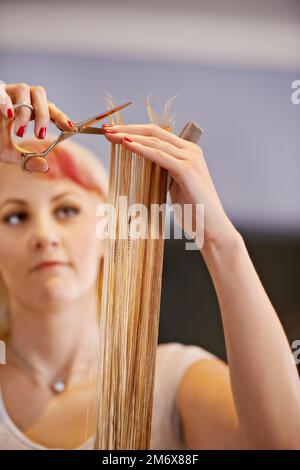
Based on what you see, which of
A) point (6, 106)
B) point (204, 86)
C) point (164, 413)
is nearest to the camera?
point (6, 106)

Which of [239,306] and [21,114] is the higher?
[21,114]

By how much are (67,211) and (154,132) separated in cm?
44

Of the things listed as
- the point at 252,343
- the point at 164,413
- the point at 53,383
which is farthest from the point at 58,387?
the point at 252,343

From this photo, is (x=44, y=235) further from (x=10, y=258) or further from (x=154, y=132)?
(x=154, y=132)

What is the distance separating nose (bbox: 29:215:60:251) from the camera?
118 cm

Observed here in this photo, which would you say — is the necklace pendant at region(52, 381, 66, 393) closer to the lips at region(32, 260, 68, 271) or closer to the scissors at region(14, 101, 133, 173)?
the lips at region(32, 260, 68, 271)

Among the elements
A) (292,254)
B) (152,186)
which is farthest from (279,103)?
(152,186)

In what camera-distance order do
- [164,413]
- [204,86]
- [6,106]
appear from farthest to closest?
[204,86], [164,413], [6,106]

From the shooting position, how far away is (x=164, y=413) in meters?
1.15

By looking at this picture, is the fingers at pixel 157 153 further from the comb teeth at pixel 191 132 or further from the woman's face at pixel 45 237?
the woman's face at pixel 45 237

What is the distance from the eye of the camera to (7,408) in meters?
1.13
